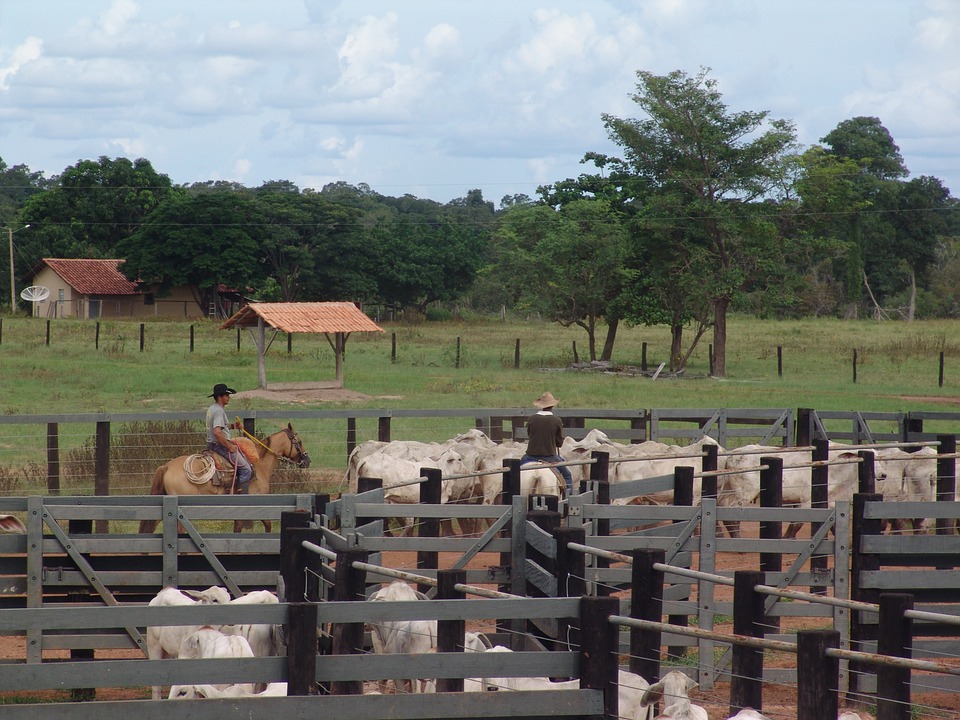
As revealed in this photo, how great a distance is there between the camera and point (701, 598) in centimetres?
884

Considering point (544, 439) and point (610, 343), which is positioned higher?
point (610, 343)

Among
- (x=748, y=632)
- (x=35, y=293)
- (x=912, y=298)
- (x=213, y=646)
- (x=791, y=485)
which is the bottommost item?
(x=791, y=485)

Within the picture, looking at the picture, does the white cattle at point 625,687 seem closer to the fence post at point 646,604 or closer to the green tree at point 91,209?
the fence post at point 646,604

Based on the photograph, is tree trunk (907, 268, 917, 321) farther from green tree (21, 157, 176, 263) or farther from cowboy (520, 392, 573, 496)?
cowboy (520, 392, 573, 496)

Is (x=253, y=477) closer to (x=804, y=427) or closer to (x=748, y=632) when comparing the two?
(x=804, y=427)

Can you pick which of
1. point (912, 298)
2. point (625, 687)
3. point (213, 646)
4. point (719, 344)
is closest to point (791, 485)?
A: point (625, 687)

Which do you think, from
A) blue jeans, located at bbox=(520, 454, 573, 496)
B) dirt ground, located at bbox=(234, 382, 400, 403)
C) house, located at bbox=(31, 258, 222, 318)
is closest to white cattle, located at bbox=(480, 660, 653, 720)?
blue jeans, located at bbox=(520, 454, 573, 496)

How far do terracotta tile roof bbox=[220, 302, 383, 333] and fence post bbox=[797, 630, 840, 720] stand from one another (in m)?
28.3

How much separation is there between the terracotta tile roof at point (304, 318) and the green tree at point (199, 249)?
29511 mm

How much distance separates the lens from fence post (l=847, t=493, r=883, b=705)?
27.5 ft

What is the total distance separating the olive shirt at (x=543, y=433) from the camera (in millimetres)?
13977

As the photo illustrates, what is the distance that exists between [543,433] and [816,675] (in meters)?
9.17

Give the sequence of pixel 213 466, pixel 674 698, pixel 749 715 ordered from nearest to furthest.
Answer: pixel 749 715 → pixel 674 698 → pixel 213 466

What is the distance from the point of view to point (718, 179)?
137 feet
